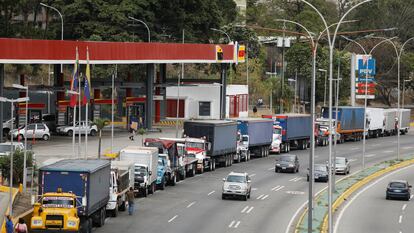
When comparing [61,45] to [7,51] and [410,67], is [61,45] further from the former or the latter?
[410,67]

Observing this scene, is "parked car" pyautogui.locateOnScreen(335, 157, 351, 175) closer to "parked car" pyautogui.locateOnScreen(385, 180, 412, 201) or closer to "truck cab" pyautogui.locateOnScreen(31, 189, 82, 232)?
"parked car" pyautogui.locateOnScreen(385, 180, 412, 201)

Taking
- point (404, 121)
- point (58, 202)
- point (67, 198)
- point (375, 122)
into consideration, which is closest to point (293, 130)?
point (375, 122)

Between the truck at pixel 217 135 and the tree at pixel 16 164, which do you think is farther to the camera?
the truck at pixel 217 135

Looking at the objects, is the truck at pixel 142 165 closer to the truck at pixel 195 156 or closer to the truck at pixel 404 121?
the truck at pixel 195 156

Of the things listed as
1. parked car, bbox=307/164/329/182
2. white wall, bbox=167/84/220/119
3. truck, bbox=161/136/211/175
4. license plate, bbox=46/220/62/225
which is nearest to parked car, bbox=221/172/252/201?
truck, bbox=161/136/211/175

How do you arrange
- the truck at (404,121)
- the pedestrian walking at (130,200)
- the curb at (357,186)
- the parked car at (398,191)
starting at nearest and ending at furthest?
1. the pedestrian walking at (130,200)
2. the curb at (357,186)
3. the parked car at (398,191)
4. the truck at (404,121)

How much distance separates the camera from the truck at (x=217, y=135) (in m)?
69.9

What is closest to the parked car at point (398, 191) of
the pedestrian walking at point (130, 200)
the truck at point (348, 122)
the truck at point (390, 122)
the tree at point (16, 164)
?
the pedestrian walking at point (130, 200)

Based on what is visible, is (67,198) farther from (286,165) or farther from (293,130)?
(293,130)

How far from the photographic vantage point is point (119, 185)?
47.2 meters

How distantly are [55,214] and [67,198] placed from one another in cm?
106

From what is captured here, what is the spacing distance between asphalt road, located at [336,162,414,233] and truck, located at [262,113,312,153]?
21595 millimetres

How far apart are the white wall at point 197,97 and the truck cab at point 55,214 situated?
7098cm

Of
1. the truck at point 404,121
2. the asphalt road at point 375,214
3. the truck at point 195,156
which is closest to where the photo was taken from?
the asphalt road at point 375,214
